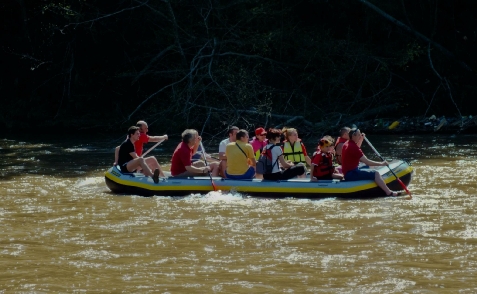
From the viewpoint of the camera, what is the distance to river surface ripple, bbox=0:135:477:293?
300 inches

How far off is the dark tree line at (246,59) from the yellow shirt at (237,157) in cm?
778

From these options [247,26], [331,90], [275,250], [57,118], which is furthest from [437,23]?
[275,250]

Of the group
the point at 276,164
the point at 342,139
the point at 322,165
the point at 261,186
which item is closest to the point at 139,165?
the point at 261,186

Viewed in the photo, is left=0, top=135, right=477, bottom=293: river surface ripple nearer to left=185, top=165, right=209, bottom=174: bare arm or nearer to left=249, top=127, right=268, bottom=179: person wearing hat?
left=185, top=165, right=209, bottom=174: bare arm

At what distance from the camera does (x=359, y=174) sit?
11.8 metres

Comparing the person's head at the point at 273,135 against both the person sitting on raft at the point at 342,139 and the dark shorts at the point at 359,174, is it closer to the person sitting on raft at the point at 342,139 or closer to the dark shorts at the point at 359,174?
the dark shorts at the point at 359,174

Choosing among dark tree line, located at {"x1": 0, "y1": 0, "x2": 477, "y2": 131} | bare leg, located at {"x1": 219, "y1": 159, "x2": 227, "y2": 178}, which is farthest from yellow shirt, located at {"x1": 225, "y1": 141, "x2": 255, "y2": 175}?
dark tree line, located at {"x1": 0, "y1": 0, "x2": 477, "y2": 131}

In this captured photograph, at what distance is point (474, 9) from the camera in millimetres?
22641

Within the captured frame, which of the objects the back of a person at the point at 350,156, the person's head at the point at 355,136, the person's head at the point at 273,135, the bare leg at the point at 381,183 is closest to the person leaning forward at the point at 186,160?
the person's head at the point at 273,135

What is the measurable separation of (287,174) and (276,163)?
0.24 meters

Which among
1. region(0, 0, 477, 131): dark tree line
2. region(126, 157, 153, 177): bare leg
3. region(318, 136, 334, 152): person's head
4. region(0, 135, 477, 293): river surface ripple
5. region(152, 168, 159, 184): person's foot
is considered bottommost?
region(0, 135, 477, 293): river surface ripple

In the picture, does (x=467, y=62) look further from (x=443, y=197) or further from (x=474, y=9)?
(x=443, y=197)

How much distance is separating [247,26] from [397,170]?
1096 cm

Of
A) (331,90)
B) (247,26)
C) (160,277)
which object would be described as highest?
(247,26)
